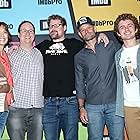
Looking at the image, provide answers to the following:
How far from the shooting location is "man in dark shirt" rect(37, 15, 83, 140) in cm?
258

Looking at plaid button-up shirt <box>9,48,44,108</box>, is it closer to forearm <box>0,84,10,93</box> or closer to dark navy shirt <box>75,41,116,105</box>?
forearm <box>0,84,10,93</box>

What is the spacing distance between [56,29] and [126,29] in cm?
59

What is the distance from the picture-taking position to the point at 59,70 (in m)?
2.58

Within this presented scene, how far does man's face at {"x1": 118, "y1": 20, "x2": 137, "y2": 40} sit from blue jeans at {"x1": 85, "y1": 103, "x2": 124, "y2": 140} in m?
0.56

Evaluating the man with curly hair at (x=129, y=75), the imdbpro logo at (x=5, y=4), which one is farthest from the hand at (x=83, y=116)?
the imdbpro logo at (x=5, y=4)

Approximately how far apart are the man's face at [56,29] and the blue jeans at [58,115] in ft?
1.68

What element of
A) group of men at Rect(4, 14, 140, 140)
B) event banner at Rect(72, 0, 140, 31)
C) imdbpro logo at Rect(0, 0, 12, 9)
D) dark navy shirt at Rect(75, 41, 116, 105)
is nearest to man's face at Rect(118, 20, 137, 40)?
group of men at Rect(4, 14, 140, 140)

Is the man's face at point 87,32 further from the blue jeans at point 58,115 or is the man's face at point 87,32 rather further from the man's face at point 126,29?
the blue jeans at point 58,115

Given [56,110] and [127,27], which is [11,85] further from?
[127,27]

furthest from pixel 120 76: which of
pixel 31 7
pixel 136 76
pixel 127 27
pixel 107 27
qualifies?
pixel 31 7

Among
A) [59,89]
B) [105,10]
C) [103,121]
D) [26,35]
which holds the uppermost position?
[105,10]

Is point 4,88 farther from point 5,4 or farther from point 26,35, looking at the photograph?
point 5,4

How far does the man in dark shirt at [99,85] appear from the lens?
2482mm

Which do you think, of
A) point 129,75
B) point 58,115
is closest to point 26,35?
point 58,115
